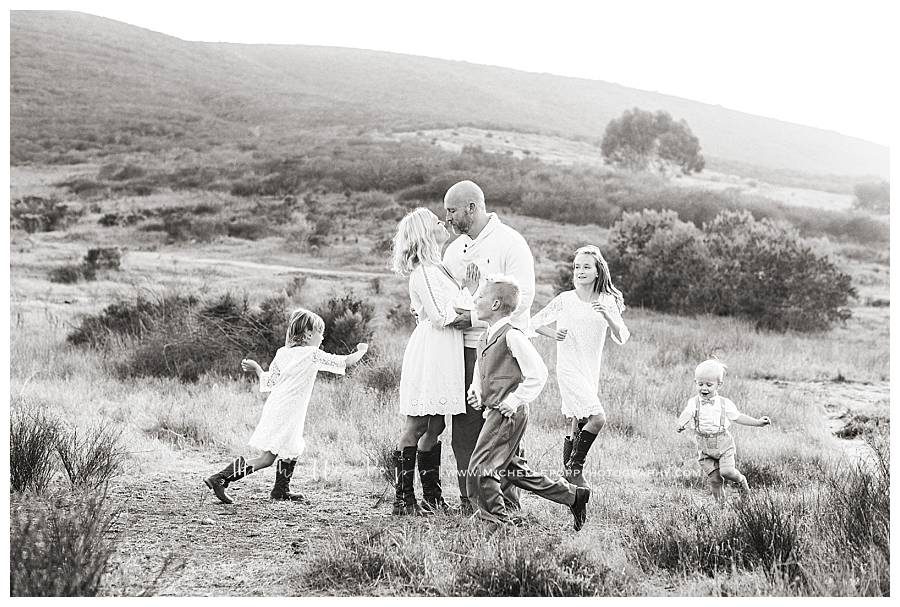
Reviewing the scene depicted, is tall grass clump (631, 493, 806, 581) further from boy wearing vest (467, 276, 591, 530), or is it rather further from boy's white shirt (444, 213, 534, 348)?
boy's white shirt (444, 213, 534, 348)

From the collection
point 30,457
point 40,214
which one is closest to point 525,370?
point 30,457

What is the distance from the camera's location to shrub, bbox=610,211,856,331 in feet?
53.2

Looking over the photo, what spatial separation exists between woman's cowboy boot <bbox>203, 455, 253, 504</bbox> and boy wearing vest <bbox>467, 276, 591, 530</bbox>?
163 centimetres

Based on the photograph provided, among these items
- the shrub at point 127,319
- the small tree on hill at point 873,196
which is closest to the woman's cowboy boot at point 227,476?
the shrub at point 127,319

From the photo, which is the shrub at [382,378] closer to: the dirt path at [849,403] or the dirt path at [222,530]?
the dirt path at [222,530]

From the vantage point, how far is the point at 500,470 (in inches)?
190

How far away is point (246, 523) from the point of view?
5.35 meters

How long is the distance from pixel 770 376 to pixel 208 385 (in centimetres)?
739

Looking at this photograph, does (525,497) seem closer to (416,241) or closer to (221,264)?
(416,241)

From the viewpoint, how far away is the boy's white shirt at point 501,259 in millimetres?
5213

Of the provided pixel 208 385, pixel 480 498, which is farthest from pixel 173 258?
pixel 480 498

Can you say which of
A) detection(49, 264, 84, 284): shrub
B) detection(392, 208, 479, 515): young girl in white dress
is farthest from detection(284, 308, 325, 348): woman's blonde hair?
detection(49, 264, 84, 284): shrub

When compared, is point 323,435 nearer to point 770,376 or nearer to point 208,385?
point 208,385

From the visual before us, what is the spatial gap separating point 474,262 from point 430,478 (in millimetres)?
1372
